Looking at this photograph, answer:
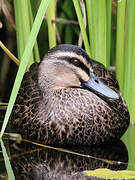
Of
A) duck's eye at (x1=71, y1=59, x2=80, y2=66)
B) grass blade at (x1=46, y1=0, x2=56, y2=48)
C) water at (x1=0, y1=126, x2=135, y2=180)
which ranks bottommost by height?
water at (x1=0, y1=126, x2=135, y2=180)

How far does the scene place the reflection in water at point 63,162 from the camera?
3.36m

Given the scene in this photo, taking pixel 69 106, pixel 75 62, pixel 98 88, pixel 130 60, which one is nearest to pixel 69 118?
pixel 69 106

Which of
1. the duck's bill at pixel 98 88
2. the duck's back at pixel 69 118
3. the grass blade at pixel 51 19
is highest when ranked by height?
the grass blade at pixel 51 19

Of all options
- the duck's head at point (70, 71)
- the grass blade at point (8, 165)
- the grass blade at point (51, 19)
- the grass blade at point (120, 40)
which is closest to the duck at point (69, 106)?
the duck's head at point (70, 71)

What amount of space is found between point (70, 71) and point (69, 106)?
0.89ft

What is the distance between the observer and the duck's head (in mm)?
3711

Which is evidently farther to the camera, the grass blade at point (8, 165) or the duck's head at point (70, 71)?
the duck's head at point (70, 71)

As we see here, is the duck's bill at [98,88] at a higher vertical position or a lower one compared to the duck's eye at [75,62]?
lower

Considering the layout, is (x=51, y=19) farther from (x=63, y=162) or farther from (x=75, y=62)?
(x=63, y=162)

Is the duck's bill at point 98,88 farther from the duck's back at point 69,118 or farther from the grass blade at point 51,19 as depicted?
the grass blade at point 51,19

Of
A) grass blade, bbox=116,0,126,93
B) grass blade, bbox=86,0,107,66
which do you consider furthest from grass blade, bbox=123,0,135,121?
grass blade, bbox=86,0,107,66

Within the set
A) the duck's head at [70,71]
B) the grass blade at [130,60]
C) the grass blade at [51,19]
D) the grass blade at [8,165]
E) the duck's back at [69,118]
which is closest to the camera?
the grass blade at [8,165]

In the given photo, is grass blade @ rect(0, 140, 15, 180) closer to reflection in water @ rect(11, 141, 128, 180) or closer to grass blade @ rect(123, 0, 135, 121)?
reflection in water @ rect(11, 141, 128, 180)

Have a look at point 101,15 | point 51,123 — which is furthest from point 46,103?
point 101,15
